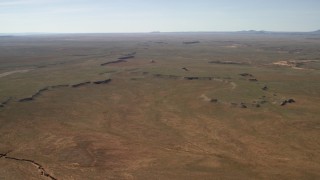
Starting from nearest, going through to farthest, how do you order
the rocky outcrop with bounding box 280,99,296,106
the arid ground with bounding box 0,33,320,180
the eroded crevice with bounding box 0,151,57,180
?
the eroded crevice with bounding box 0,151,57,180 → the arid ground with bounding box 0,33,320,180 → the rocky outcrop with bounding box 280,99,296,106

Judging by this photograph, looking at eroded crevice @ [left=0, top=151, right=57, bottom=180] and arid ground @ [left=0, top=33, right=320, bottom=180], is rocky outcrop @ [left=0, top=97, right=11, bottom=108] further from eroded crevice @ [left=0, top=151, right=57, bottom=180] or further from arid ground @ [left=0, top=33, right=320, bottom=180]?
eroded crevice @ [left=0, top=151, right=57, bottom=180]

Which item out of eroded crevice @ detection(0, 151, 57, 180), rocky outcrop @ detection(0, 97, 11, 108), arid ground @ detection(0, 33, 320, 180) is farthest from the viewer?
rocky outcrop @ detection(0, 97, 11, 108)

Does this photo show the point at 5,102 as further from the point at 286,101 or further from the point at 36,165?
the point at 286,101

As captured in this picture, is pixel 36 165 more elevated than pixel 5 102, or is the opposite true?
pixel 5 102

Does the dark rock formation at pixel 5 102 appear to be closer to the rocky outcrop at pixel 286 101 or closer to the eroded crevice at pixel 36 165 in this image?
the eroded crevice at pixel 36 165

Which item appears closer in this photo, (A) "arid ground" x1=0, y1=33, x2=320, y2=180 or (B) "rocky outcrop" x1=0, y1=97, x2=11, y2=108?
(A) "arid ground" x1=0, y1=33, x2=320, y2=180

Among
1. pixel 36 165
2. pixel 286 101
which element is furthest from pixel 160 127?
pixel 286 101

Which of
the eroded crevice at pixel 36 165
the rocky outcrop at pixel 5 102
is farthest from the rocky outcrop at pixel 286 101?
the rocky outcrop at pixel 5 102

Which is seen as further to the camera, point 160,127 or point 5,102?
point 5,102

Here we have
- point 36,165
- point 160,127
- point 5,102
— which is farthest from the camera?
point 5,102

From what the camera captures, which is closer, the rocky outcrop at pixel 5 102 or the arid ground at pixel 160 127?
the arid ground at pixel 160 127

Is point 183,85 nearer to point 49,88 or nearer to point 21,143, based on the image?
point 49,88

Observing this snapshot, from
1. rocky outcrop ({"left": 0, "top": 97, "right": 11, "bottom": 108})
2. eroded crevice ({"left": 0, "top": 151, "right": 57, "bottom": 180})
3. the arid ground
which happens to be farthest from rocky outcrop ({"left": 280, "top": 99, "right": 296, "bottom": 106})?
rocky outcrop ({"left": 0, "top": 97, "right": 11, "bottom": 108})
